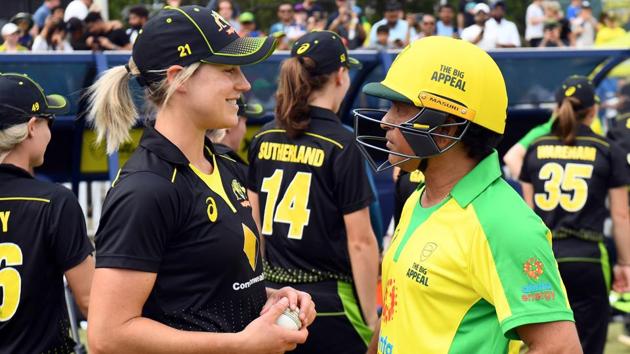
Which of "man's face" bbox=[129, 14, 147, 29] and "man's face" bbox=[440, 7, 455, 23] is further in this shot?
"man's face" bbox=[440, 7, 455, 23]

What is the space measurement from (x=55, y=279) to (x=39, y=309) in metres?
0.13

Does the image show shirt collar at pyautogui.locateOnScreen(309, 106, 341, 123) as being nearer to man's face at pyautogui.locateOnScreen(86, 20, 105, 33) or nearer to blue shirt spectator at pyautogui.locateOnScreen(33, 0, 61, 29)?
man's face at pyautogui.locateOnScreen(86, 20, 105, 33)

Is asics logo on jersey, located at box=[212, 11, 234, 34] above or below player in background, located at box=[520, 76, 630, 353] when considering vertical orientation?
above

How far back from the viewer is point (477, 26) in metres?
14.1

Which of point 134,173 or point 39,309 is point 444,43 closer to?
point 134,173

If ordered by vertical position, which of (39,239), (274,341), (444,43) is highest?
(444,43)

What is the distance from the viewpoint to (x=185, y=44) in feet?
8.79

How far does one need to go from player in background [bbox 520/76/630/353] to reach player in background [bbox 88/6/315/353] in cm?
383

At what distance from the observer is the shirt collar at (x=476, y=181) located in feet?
8.69

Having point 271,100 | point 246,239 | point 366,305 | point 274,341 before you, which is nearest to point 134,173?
point 246,239

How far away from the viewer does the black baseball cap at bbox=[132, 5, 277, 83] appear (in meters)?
2.68

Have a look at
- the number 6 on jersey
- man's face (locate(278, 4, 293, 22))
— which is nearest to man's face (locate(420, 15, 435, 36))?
man's face (locate(278, 4, 293, 22))

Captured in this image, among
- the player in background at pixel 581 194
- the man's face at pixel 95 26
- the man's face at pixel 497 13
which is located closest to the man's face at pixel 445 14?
the man's face at pixel 497 13

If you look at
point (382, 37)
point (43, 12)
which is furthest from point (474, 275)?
point (43, 12)
